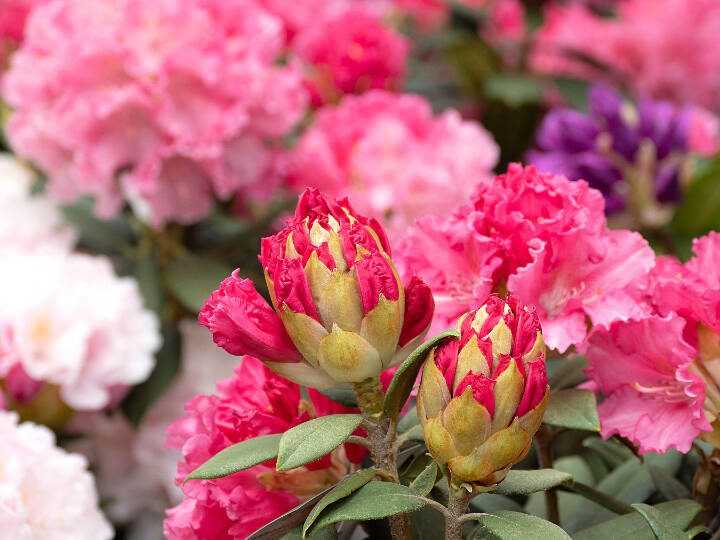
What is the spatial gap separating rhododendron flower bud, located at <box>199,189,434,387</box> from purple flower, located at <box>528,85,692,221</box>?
0.53m

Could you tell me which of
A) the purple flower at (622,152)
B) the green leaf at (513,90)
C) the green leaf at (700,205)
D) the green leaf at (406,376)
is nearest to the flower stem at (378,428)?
the green leaf at (406,376)

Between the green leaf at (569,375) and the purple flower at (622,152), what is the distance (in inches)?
17.2

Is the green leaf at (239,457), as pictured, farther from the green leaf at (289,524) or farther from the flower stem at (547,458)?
the flower stem at (547,458)

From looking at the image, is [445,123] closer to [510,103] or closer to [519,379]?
[510,103]

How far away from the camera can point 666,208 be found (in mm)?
973

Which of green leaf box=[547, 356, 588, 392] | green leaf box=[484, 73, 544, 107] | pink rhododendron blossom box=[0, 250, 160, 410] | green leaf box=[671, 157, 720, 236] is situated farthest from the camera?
green leaf box=[484, 73, 544, 107]

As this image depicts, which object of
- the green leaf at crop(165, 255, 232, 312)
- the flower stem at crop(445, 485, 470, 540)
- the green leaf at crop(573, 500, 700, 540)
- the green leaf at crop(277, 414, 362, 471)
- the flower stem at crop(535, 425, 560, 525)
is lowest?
the green leaf at crop(165, 255, 232, 312)

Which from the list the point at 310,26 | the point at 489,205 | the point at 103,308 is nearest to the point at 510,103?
the point at 310,26

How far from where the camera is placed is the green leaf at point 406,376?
37cm

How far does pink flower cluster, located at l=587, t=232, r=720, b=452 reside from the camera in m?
0.42

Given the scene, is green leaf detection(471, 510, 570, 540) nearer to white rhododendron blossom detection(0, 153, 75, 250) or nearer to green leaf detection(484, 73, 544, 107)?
white rhododendron blossom detection(0, 153, 75, 250)

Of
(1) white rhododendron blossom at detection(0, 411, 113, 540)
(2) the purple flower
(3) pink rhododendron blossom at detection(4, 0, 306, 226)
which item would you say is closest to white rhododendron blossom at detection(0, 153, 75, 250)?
(3) pink rhododendron blossom at detection(4, 0, 306, 226)

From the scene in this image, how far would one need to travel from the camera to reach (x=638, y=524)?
43 cm

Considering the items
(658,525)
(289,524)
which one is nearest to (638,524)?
(658,525)
